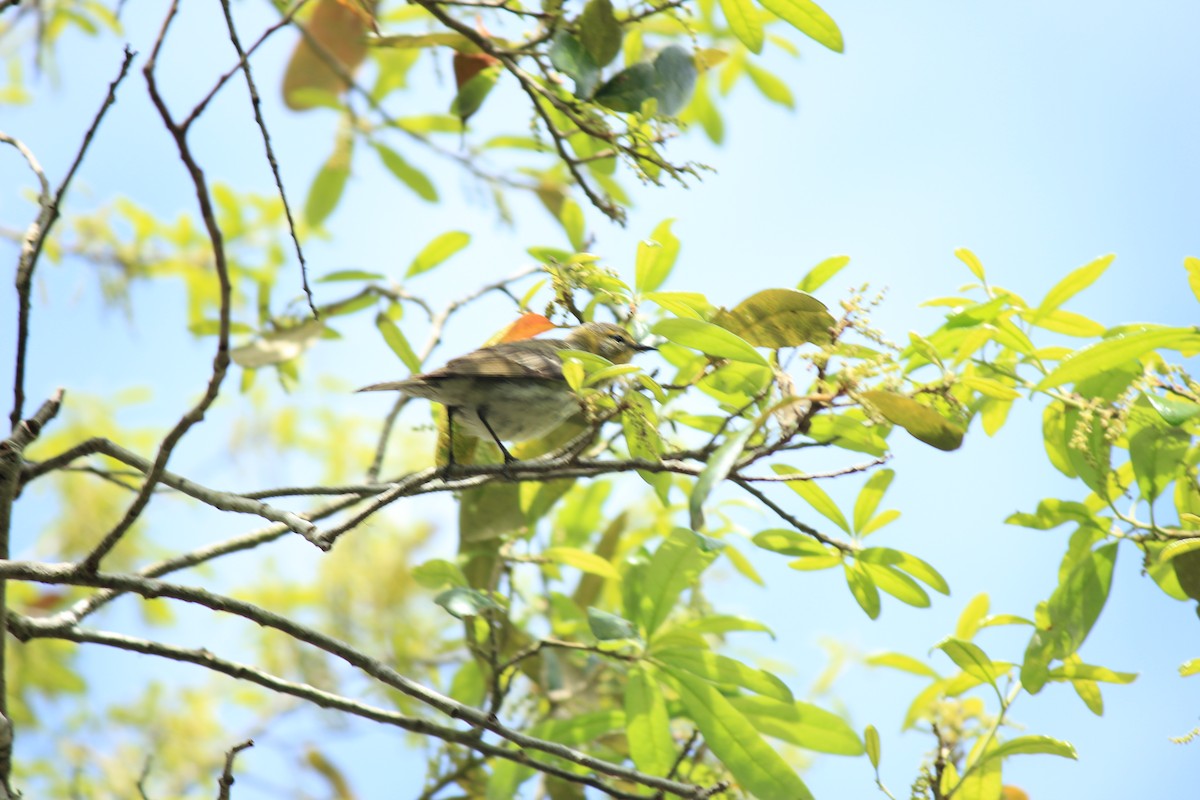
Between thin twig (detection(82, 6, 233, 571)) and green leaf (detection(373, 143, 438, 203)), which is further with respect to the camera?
green leaf (detection(373, 143, 438, 203))

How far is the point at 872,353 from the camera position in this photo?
170 centimetres

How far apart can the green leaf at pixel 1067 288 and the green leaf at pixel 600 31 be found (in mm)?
996

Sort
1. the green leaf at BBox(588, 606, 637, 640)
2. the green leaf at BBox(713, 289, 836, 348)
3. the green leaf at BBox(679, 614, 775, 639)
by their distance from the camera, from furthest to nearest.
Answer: the green leaf at BBox(679, 614, 775, 639) → the green leaf at BBox(588, 606, 637, 640) → the green leaf at BBox(713, 289, 836, 348)

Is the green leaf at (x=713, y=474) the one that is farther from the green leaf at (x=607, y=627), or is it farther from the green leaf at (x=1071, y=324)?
the green leaf at (x=1071, y=324)

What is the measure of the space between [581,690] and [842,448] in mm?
1119

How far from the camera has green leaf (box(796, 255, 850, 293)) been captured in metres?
1.90

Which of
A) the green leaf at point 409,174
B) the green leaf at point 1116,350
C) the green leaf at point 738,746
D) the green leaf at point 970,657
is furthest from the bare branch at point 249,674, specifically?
the green leaf at point 409,174

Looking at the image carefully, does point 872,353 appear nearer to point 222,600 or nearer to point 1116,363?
point 1116,363

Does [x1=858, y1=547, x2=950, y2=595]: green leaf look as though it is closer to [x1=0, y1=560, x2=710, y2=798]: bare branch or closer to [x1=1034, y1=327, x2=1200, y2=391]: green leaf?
[x1=1034, y1=327, x2=1200, y2=391]: green leaf

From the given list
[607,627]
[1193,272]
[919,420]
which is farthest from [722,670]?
[1193,272]

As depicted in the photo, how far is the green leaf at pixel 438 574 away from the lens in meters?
2.25

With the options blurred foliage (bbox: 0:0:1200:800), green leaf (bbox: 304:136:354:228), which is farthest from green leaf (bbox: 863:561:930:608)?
green leaf (bbox: 304:136:354:228)

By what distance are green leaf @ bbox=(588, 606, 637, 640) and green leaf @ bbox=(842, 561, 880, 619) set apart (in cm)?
44

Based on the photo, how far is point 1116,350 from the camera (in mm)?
1751
